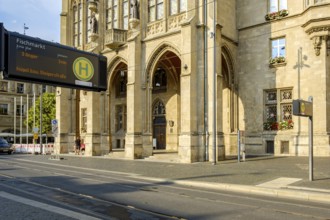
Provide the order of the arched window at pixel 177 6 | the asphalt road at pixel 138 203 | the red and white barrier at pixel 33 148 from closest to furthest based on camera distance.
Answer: the asphalt road at pixel 138 203, the arched window at pixel 177 6, the red and white barrier at pixel 33 148

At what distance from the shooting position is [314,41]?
22.2 m

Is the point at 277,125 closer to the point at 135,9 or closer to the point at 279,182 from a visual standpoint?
the point at 279,182

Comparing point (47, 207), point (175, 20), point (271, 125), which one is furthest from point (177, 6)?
point (47, 207)

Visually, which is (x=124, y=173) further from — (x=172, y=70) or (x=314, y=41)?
(x=172, y=70)

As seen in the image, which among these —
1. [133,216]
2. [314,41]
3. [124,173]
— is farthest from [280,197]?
[314,41]

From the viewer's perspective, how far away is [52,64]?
1184 cm

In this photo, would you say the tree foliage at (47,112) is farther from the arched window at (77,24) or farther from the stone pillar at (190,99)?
the stone pillar at (190,99)

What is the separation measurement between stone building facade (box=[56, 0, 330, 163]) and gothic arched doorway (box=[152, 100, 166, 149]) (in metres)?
0.10

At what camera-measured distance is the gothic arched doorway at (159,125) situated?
32500mm

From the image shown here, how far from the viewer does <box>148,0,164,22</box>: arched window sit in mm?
25828

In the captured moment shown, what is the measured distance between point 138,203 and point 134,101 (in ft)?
55.5

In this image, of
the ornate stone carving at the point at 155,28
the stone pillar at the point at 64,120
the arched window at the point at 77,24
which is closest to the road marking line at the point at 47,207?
the ornate stone carving at the point at 155,28

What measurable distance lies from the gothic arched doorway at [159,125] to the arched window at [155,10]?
906 cm

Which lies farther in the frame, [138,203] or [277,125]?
[277,125]
